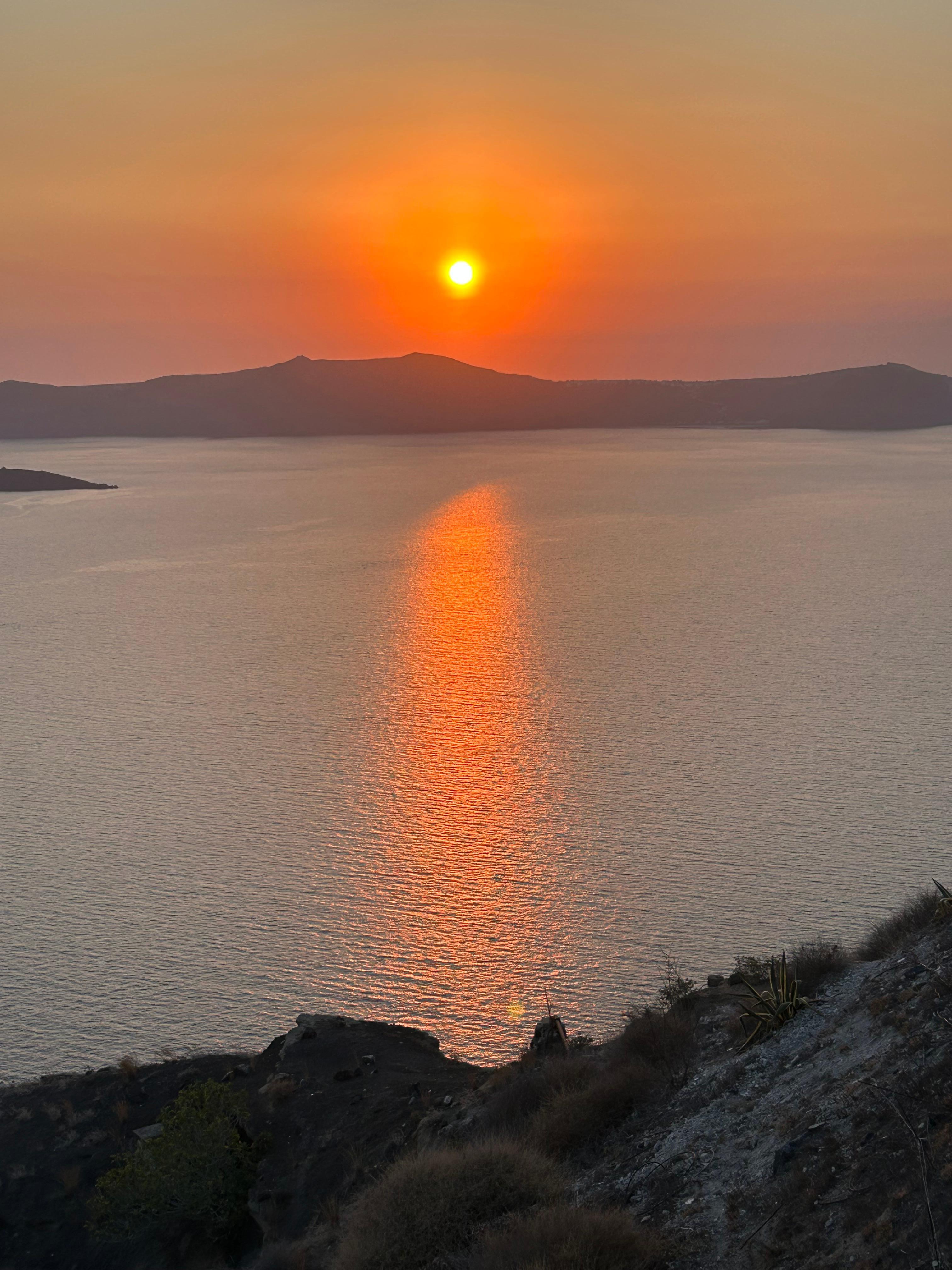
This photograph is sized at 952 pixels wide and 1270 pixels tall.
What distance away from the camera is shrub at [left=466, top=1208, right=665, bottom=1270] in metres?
7.67

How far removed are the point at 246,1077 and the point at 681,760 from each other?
17.4 metres

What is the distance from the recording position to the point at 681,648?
1613 inches

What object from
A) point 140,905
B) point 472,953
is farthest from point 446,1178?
point 140,905

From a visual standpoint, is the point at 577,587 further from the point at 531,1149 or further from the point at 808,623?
the point at 531,1149

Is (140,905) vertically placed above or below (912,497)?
below

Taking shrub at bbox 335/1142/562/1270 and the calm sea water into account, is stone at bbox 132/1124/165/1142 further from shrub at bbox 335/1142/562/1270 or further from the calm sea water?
the calm sea water

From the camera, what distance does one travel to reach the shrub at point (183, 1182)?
38.0 feet

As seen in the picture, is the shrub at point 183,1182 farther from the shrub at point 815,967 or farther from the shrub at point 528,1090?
the shrub at point 815,967

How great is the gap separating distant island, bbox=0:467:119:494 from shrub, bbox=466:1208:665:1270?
115 metres

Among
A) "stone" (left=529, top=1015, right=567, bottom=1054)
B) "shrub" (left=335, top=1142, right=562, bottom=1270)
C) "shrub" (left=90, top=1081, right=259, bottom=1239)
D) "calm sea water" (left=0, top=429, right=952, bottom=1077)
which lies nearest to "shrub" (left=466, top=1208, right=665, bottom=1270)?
"shrub" (left=335, top=1142, right=562, bottom=1270)

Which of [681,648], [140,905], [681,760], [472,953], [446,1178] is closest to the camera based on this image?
[446,1178]

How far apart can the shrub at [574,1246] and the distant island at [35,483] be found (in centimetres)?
11523

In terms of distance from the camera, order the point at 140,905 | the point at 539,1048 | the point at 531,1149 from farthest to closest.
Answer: the point at 140,905, the point at 539,1048, the point at 531,1149

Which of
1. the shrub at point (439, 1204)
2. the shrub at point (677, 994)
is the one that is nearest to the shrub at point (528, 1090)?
the shrub at point (677, 994)
